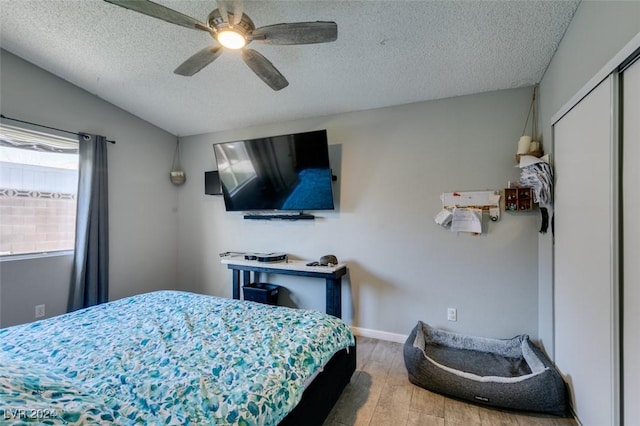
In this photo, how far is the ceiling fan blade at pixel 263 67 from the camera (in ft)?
5.98

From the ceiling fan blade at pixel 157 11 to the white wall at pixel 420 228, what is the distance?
1.87m

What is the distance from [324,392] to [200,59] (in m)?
2.32

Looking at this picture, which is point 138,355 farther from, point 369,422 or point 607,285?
point 607,285

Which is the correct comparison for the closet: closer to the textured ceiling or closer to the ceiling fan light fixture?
the textured ceiling

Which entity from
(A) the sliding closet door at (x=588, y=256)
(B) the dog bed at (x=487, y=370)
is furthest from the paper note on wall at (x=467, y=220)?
(B) the dog bed at (x=487, y=370)

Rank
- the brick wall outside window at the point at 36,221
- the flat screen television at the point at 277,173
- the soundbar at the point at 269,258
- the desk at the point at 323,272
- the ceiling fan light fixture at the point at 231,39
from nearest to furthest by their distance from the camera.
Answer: the ceiling fan light fixture at the point at 231,39
the brick wall outside window at the point at 36,221
the desk at the point at 323,272
the flat screen television at the point at 277,173
the soundbar at the point at 269,258

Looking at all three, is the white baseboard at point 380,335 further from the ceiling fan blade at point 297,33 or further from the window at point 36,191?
the window at point 36,191

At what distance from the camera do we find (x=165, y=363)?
4.48ft

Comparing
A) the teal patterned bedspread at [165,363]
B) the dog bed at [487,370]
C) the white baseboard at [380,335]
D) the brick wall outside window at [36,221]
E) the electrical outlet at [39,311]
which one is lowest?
the white baseboard at [380,335]

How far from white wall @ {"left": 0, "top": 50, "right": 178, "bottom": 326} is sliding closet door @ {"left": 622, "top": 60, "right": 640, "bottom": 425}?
451cm

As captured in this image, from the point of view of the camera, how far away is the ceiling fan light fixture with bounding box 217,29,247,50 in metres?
1.64

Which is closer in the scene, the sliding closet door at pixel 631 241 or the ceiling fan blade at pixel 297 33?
the sliding closet door at pixel 631 241

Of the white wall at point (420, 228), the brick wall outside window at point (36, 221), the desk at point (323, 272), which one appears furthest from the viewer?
the desk at point (323, 272)

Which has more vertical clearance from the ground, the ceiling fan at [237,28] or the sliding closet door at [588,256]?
the ceiling fan at [237,28]
